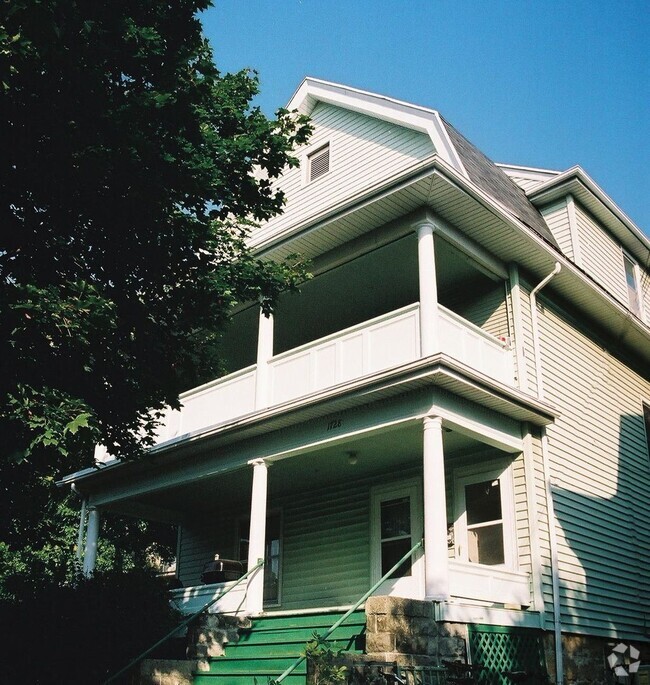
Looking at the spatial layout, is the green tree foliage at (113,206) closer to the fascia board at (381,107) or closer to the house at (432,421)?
the house at (432,421)

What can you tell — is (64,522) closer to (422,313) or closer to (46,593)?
(46,593)

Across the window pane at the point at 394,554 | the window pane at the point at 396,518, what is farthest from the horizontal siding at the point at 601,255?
the window pane at the point at 394,554

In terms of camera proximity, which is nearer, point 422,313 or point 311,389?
point 422,313

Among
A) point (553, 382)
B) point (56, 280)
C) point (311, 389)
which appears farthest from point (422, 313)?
point (56, 280)

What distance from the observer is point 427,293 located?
11.0m

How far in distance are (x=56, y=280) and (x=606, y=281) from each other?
36.7 ft

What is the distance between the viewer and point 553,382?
43.2 ft

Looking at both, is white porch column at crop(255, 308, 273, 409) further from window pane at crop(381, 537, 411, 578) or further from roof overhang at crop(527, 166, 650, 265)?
roof overhang at crop(527, 166, 650, 265)

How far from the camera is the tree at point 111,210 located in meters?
8.02

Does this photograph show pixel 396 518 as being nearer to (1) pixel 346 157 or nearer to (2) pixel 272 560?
(2) pixel 272 560

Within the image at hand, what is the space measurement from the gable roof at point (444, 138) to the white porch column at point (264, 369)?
4.06 metres

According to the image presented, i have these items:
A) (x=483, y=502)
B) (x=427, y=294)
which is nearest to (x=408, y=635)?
(x=483, y=502)

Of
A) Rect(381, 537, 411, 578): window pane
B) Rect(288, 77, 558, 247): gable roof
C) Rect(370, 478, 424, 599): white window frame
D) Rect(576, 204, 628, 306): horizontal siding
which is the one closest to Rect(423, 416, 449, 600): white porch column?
Rect(370, 478, 424, 599): white window frame

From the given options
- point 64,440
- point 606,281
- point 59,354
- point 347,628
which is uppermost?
point 606,281
